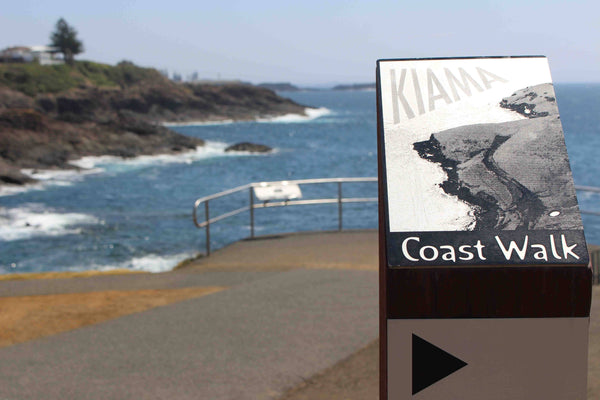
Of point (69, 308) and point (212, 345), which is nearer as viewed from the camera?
point (212, 345)

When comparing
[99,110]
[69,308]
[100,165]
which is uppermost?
[99,110]

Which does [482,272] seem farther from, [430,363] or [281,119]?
[281,119]

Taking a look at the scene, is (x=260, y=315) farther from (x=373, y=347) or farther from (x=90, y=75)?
(x=90, y=75)

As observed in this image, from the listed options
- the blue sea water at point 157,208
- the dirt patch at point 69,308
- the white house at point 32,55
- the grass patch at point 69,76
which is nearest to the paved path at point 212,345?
the dirt patch at point 69,308

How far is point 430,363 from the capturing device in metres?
2.43

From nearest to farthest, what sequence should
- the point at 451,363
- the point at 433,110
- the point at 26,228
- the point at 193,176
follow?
→ the point at 451,363 < the point at 433,110 < the point at 26,228 < the point at 193,176

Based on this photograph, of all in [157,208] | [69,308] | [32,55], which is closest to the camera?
[69,308]

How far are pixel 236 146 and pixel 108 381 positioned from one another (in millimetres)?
53387

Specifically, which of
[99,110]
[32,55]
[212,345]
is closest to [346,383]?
[212,345]

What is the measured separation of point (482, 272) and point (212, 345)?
290 centimetres

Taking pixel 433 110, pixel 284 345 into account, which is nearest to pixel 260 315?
→ pixel 284 345

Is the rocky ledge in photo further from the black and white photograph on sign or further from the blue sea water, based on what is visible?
the blue sea water

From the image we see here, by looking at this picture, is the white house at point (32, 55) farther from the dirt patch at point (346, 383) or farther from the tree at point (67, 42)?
the dirt patch at point (346, 383)

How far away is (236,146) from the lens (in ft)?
188
